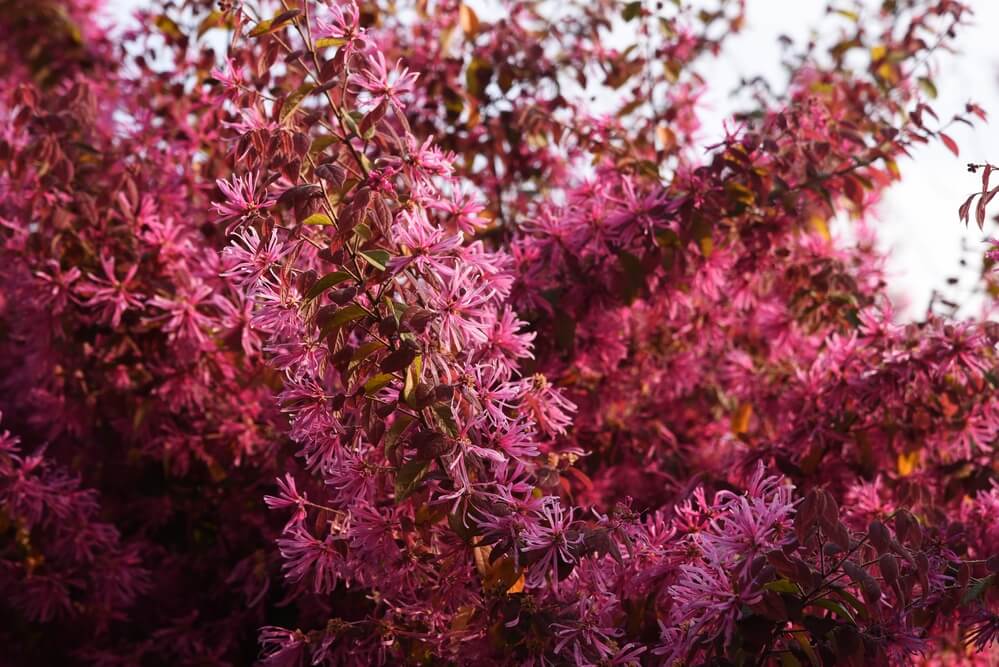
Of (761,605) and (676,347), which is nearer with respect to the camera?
(761,605)

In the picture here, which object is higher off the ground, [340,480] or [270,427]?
[270,427]

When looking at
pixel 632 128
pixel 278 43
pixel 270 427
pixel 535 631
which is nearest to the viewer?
pixel 535 631

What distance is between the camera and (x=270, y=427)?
1950 mm

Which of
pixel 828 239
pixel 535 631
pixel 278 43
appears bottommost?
pixel 535 631

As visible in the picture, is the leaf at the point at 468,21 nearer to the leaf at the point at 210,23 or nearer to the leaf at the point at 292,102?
the leaf at the point at 210,23

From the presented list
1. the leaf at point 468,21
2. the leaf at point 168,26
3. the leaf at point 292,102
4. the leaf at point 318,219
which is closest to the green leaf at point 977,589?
the leaf at point 318,219

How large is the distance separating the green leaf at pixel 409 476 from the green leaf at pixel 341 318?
0.60 ft

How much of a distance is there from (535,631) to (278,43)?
81 cm

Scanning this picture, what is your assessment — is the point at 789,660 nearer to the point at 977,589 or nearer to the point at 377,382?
the point at 977,589

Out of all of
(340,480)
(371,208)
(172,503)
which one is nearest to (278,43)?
(371,208)

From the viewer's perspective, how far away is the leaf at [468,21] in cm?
221

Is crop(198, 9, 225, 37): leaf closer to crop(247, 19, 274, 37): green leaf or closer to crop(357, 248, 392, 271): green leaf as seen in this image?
crop(247, 19, 274, 37): green leaf

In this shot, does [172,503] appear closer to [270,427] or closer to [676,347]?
[270,427]

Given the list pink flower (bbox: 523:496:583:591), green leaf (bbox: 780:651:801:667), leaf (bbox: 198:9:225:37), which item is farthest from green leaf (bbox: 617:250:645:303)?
leaf (bbox: 198:9:225:37)
